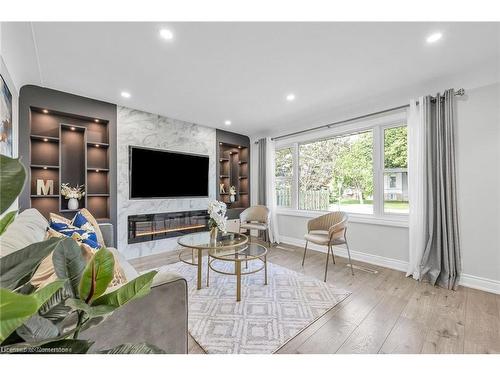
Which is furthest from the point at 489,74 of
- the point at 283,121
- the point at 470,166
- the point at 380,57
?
the point at 283,121

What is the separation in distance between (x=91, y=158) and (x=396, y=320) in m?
4.14

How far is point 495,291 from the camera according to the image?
7.70ft

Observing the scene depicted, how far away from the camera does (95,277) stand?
51 centimetres

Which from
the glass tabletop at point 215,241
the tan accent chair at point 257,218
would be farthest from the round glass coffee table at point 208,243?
the tan accent chair at point 257,218

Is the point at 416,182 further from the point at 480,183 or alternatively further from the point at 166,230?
the point at 166,230

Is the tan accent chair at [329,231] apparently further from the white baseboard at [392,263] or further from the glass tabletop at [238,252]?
the glass tabletop at [238,252]

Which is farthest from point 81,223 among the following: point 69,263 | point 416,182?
point 416,182

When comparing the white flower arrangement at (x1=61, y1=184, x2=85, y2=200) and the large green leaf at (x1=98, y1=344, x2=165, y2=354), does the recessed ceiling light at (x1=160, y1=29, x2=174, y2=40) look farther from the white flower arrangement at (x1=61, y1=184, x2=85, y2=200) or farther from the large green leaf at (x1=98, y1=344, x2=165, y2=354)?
the white flower arrangement at (x1=61, y1=184, x2=85, y2=200)

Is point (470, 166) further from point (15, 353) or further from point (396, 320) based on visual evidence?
point (15, 353)

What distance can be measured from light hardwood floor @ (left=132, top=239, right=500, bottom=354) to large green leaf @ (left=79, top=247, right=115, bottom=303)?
132 centimetres

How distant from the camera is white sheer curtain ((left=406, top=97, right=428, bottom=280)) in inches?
106

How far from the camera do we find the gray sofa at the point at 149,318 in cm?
89

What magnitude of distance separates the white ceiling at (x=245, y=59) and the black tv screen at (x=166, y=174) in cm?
88
